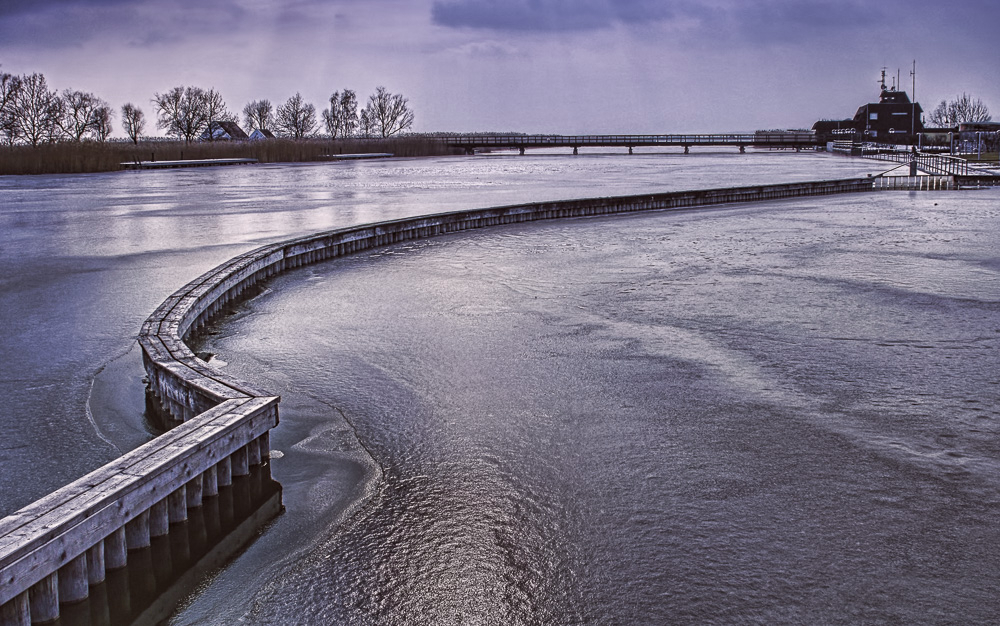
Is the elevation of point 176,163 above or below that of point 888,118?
below

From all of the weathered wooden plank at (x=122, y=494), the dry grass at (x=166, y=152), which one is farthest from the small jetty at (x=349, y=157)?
the weathered wooden plank at (x=122, y=494)

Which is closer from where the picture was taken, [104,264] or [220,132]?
[104,264]

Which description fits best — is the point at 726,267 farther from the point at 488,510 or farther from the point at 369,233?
the point at 488,510

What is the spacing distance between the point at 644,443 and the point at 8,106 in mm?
109980

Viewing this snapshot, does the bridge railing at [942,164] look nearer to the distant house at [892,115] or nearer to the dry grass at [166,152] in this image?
the dry grass at [166,152]

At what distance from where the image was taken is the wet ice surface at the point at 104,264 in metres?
6.49

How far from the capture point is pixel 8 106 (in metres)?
99.6

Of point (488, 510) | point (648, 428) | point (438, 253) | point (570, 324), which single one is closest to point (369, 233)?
point (438, 253)

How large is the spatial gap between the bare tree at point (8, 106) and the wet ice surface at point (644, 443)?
98.6 meters

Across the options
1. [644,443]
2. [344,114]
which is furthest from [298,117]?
[644,443]

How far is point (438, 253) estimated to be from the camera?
53.3 feet

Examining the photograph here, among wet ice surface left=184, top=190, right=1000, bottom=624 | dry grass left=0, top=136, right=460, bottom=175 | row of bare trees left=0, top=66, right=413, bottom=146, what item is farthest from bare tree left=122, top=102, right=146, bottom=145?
wet ice surface left=184, top=190, right=1000, bottom=624

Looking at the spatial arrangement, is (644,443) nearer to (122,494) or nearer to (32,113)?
(122,494)

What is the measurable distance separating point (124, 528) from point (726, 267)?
1102 cm
